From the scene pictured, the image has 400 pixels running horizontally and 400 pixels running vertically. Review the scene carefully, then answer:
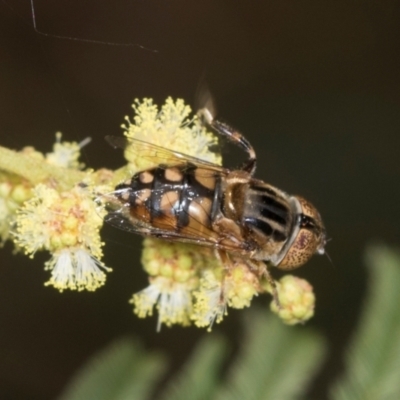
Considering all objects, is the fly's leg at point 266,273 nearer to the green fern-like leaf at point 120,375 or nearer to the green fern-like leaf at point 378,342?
the green fern-like leaf at point 378,342

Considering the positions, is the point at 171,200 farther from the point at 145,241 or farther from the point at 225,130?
the point at 225,130

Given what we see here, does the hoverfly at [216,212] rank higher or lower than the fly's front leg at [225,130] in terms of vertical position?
lower

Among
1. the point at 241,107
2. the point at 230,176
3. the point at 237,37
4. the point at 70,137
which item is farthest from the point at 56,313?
the point at 230,176

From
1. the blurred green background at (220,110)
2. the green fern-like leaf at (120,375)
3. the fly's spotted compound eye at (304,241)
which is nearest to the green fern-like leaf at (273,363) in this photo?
the green fern-like leaf at (120,375)

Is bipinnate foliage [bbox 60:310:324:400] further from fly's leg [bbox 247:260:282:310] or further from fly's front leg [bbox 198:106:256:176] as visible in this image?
fly's front leg [bbox 198:106:256:176]

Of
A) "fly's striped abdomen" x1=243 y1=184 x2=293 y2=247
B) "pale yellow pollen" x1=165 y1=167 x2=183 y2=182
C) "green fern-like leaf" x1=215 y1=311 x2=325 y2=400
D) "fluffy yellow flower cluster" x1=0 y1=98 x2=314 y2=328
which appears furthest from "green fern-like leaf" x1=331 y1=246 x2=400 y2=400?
"pale yellow pollen" x1=165 y1=167 x2=183 y2=182

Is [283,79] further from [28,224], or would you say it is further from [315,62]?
[28,224]
